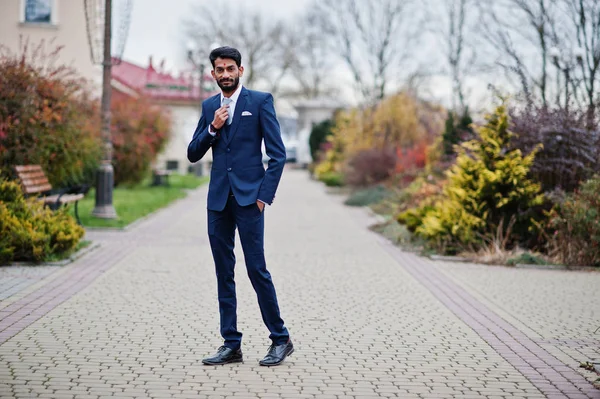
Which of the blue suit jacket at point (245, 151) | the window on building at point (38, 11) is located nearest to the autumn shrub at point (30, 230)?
the blue suit jacket at point (245, 151)

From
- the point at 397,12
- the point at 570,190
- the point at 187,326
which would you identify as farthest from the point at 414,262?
the point at 397,12

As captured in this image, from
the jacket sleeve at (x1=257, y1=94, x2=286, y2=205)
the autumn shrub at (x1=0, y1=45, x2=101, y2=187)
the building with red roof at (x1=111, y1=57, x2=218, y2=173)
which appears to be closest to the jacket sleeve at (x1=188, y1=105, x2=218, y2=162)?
the jacket sleeve at (x1=257, y1=94, x2=286, y2=205)

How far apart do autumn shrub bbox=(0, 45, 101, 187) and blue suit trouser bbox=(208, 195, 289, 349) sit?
830 cm

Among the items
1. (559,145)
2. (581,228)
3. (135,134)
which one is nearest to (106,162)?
(559,145)

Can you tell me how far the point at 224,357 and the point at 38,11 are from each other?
21027 mm

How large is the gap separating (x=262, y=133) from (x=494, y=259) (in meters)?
6.98

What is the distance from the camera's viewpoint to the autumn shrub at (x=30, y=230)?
405 inches

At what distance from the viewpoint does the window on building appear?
2458 centimetres

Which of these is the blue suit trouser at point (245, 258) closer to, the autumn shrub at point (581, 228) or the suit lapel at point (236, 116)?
the suit lapel at point (236, 116)

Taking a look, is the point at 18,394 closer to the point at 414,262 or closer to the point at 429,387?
the point at 429,387

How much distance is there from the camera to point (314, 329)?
7301mm

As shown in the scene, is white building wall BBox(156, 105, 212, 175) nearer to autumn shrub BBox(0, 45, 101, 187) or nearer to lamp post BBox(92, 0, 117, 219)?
lamp post BBox(92, 0, 117, 219)

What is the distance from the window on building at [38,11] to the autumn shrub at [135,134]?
3022mm

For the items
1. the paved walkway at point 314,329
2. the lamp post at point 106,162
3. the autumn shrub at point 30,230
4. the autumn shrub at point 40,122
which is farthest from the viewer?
the lamp post at point 106,162
